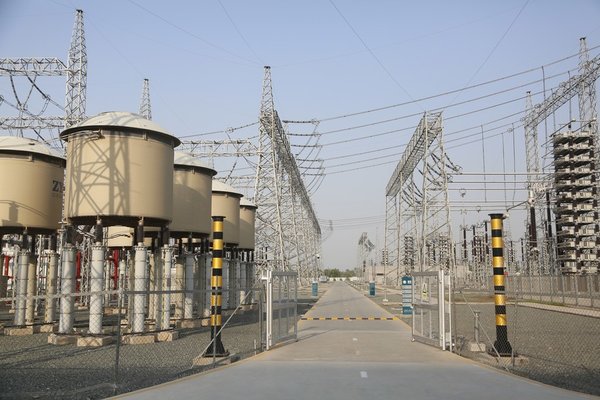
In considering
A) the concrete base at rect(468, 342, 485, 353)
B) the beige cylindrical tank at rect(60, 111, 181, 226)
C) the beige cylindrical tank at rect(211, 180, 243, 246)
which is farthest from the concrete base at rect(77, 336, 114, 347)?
the beige cylindrical tank at rect(211, 180, 243, 246)

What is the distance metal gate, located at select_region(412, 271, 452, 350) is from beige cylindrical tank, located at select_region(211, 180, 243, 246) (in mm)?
15017

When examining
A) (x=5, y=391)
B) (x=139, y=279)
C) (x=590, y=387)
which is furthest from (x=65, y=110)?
(x=590, y=387)

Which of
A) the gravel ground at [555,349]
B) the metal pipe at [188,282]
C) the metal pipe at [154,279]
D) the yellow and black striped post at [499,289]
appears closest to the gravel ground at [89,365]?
the metal pipe at [154,279]

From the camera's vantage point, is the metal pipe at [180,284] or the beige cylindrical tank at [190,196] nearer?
the beige cylindrical tank at [190,196]

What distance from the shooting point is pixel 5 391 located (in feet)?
34.3

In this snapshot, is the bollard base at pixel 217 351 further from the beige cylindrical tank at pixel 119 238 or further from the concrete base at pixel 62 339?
the beige cylindrical tank at pixel 119 238

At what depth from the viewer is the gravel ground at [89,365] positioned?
10469mm

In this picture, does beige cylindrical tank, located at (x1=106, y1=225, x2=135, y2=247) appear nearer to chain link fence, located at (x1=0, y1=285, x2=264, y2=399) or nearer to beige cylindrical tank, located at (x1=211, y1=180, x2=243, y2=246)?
beige cylindrical tank, located at (x1=211, y1=180, x2=243, y2=246)

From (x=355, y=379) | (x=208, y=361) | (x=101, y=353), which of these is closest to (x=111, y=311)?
(x=101, y=353)

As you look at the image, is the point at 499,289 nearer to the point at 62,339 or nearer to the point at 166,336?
the point at 166,336

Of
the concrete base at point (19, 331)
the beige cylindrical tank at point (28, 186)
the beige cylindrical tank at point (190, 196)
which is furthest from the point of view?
the beige cylindrical tank at point (190, 196)

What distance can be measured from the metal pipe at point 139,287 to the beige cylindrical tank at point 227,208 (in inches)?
486

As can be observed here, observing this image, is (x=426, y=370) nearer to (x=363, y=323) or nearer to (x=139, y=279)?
(x=139, y=279)

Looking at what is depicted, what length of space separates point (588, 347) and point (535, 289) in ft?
106
